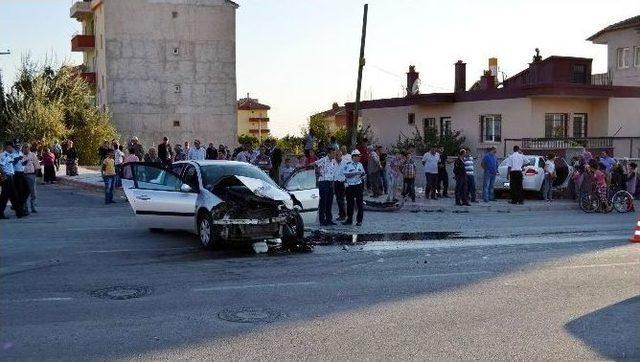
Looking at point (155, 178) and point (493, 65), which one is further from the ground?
point (493, 65)

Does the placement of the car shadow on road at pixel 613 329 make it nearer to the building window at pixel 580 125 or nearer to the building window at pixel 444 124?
the building window at pixel 580 125

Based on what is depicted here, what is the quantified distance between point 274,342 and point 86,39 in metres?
48.8

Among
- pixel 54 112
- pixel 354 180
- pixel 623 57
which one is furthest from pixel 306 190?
pixel 623 57

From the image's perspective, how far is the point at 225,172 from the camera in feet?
44.1

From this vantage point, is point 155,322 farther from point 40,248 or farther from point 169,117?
point 169,117

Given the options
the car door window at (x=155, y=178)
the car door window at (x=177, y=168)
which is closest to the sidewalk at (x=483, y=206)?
the car door window at (x=177, y=168)

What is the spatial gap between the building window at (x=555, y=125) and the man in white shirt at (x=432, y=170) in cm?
1090

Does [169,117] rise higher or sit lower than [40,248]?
higher

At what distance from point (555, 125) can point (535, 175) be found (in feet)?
31.8

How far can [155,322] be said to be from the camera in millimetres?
7336

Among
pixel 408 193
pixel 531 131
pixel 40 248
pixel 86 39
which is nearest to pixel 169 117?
pixel 86 39

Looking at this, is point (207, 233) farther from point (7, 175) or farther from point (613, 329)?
point (613, 329)

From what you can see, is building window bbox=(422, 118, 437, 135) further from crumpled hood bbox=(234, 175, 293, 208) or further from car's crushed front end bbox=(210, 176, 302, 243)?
car's crushed front end bbox=(210, 176, 302, 243)

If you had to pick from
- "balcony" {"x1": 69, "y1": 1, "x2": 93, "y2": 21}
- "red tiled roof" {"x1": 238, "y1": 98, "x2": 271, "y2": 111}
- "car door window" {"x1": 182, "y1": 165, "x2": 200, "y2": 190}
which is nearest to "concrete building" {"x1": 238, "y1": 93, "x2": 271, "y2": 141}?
"red tiled roof" {"x1": 238, "y1": 98, "x2": 271, "y2": 111}
